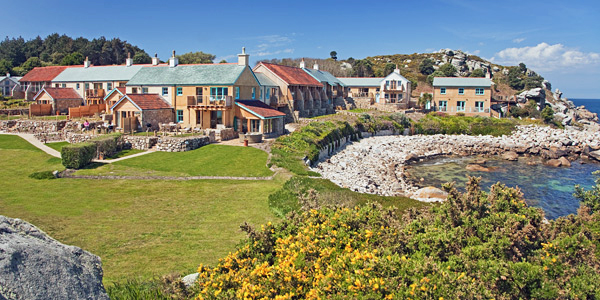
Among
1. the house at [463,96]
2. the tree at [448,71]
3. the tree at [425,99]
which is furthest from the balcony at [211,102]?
the tree at [448,71]

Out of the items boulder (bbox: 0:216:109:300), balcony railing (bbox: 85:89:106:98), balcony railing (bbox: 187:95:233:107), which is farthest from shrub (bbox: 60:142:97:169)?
balcony railing (bbox: 85:89:106:98)

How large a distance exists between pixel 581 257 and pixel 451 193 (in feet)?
11.9

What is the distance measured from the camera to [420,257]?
35.0 feet

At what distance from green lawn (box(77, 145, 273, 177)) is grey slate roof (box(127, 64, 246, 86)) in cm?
1059

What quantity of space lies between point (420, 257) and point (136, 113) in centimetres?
3863

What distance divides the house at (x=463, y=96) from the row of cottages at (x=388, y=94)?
5434 mm

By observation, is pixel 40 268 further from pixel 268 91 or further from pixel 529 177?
pixel 268 91

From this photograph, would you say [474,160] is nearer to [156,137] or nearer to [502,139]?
[502,139]

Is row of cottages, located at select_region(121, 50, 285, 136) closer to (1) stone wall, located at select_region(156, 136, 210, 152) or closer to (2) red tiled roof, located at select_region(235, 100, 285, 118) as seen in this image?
(2) red tiled roof, located at select_region(235, 100, 285, 118)

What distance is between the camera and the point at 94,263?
7762 mm

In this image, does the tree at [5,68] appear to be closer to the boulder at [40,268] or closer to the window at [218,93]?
the window at [218,93]

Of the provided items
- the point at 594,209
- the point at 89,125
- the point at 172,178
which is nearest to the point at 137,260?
the point at 172,178

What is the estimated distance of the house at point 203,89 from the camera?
4488 cm

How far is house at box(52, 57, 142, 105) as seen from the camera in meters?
58.3
